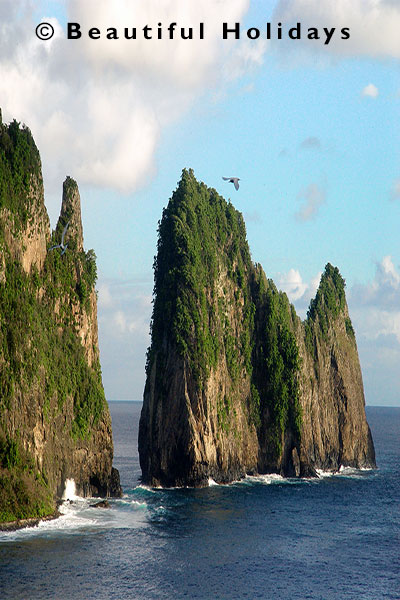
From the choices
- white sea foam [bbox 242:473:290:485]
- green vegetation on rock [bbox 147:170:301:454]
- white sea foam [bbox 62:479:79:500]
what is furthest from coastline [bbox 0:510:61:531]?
white sea foam [bbox 242:473:290:485]

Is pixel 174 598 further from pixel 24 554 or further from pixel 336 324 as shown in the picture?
pixel 336 324

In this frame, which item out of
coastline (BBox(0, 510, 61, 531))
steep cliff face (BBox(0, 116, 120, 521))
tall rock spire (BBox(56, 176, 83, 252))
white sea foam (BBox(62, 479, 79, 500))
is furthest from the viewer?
tall rock spire (BBox(56, 176, 83, 252))

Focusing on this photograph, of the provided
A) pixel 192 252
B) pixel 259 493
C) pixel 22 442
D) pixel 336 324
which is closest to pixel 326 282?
pixel 336 324

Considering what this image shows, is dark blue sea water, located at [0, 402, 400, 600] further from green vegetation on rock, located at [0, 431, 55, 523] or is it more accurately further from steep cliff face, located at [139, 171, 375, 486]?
steep cliff face, located at [139, 171, 375, 486]

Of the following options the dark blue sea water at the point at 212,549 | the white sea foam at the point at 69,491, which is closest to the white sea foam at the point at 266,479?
the dark blue sea water at the point at 212,549

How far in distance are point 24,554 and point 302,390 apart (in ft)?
205

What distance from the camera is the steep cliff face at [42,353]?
2756 inches

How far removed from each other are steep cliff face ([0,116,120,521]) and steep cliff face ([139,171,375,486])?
1247cm

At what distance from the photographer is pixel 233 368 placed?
10938 centimetres

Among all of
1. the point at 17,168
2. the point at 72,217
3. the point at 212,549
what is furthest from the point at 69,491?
the point at 17,168

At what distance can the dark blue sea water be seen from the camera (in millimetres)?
55531

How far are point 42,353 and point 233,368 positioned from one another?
3768 centimetres

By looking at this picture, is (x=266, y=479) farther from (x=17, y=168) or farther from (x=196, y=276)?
(x=17, y=168)

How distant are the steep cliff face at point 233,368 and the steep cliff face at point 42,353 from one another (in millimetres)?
12470
